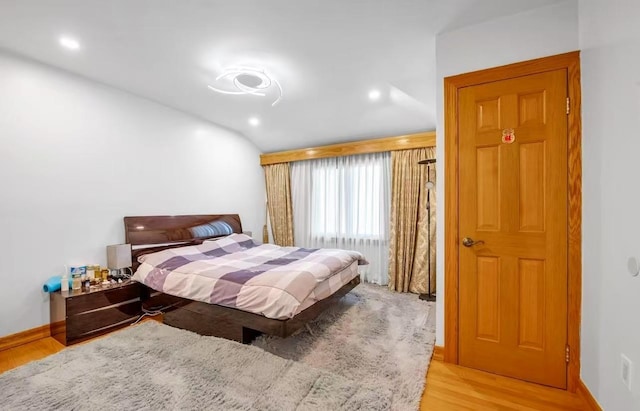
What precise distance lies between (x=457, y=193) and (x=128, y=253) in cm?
351

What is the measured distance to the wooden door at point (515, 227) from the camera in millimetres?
1785

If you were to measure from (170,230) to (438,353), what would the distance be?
3448 millimetres

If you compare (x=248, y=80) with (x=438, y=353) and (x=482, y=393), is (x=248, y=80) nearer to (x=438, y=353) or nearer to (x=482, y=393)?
(x=438, y=353)

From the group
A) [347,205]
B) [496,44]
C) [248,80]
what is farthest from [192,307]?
[496,44]

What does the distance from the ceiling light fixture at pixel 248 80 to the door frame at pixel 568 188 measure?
1.78 m

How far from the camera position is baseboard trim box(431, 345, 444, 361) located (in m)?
2.12

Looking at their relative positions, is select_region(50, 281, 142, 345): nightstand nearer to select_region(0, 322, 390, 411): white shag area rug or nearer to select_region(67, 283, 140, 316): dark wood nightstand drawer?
select_region(67, 283, 140, 316): dark wood nightstand drawer

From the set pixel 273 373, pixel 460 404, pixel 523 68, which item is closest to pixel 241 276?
pixel 273 373

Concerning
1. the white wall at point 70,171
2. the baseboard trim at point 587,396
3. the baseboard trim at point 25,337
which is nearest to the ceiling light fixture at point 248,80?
the white wall at point 70,171

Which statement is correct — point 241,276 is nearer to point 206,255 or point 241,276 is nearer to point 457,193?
point 206,255

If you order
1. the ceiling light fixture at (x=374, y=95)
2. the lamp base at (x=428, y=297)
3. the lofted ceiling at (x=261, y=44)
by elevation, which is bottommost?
the lamp base at (x=428, y=297)

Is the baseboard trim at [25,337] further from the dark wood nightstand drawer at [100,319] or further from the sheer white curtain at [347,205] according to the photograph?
the sheer white curtain at [347,205]

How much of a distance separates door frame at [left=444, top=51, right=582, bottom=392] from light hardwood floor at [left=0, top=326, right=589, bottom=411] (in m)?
0.12

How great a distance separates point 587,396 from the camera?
1611mm
